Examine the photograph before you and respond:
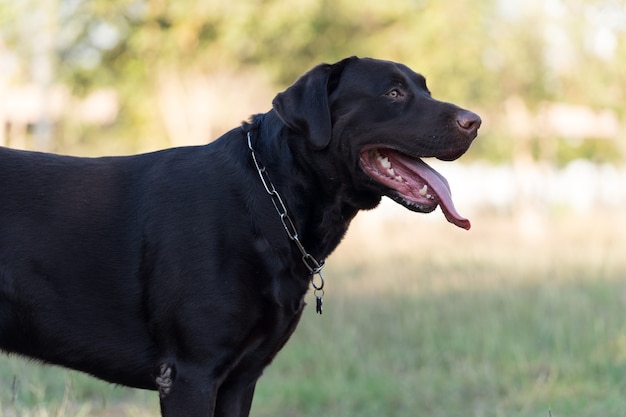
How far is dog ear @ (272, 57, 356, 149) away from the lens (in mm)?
3566

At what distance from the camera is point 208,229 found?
3461 mm

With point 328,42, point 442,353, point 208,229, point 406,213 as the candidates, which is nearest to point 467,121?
point 208,229

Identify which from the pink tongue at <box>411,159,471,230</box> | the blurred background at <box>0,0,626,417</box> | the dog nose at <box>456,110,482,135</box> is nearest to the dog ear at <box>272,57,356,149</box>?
the pink tongue at <box>411,159,471,230</box>

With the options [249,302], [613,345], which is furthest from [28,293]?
[613,345]

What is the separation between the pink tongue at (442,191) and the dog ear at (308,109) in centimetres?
42

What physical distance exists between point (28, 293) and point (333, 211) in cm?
128

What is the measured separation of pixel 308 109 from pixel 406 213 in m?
22.3

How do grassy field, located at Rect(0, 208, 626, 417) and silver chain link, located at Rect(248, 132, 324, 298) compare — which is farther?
grassy field, located at Rect(0, 208, 626, 417)

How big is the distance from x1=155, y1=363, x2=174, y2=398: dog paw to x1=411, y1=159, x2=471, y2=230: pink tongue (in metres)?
1.28

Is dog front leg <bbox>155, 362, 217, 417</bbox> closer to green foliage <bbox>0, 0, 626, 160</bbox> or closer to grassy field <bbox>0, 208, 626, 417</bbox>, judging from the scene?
grassy field <bbox>0, 208, 626, 417</bbox>

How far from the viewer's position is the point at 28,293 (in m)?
3.42

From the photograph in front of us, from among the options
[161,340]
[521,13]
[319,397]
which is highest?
[521,13]

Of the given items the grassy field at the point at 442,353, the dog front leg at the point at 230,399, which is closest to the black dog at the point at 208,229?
the dog front leg at the point at 230,399

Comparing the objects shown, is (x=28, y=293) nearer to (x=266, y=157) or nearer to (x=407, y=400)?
(x=266, y=157)
